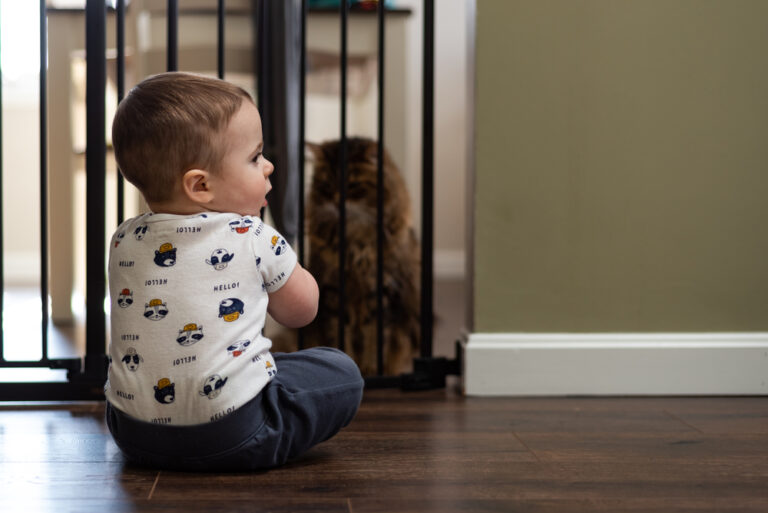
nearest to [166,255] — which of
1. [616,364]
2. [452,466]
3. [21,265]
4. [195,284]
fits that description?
[195,284]

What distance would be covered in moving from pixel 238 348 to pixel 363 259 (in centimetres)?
68

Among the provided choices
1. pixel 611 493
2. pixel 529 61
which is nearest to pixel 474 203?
pixel 529 61

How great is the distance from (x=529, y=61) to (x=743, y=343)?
650mm

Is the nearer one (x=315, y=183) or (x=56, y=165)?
(x=315, y=183)

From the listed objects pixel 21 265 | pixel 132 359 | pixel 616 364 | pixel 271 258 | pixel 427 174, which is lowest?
pixel 21 265

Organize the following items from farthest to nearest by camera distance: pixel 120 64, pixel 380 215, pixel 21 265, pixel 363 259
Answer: pixel 21 265, pixel 363 259, pixel 380 215, pixel 120 64

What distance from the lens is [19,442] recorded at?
1.11 meters

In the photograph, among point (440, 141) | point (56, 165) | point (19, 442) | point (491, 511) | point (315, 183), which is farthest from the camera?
point (440, 141)

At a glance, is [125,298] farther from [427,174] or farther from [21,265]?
[21,265]

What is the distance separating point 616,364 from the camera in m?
1.45

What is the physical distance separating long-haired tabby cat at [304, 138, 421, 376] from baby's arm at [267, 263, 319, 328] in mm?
563

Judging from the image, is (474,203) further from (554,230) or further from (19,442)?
(19,442)

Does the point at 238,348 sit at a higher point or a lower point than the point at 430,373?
higher

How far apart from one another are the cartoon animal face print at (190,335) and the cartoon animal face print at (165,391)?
0.05m
